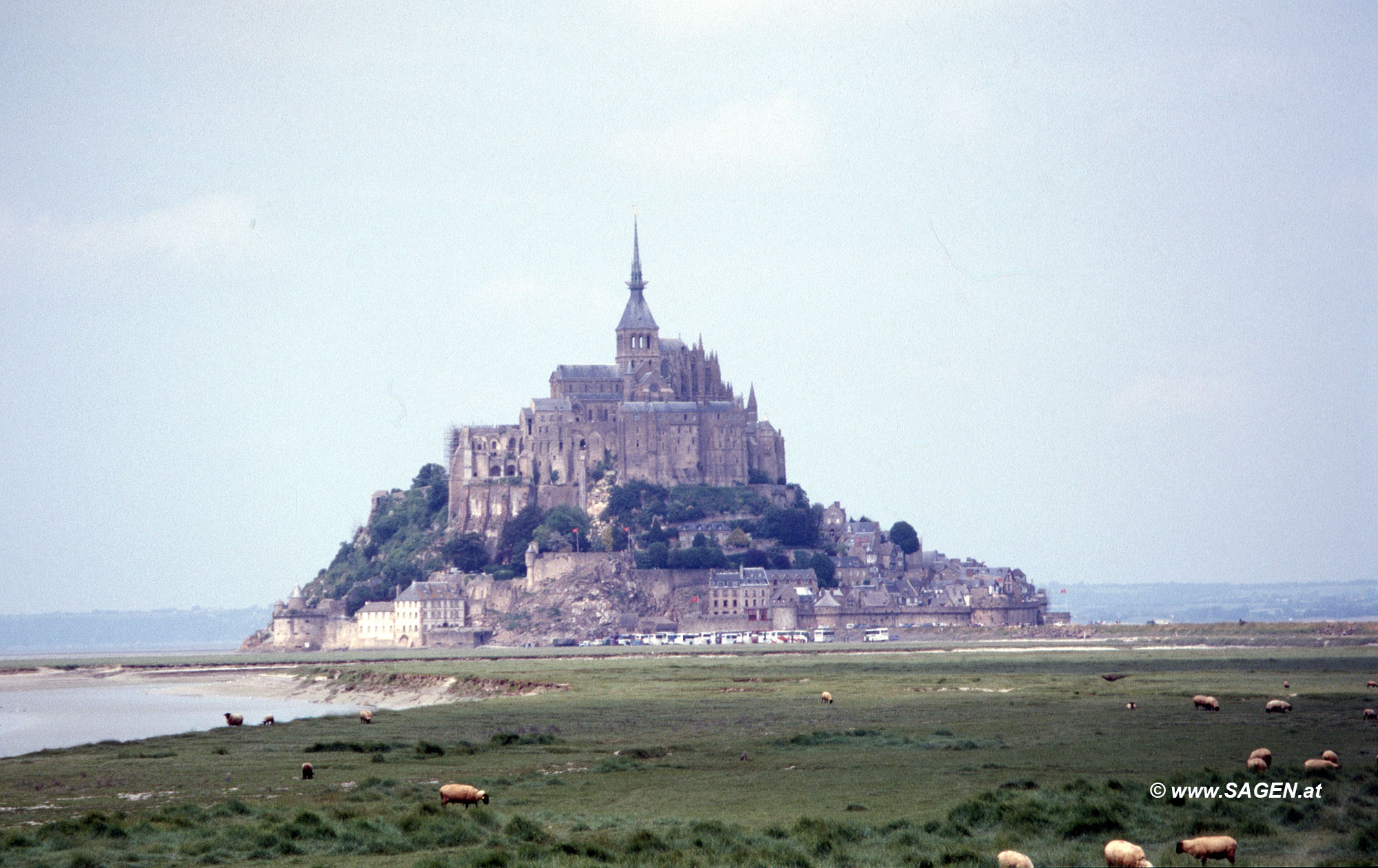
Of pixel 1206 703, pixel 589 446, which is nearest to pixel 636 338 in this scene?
pixel 589 446

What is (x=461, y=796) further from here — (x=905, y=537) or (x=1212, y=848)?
(x=905, y=537)

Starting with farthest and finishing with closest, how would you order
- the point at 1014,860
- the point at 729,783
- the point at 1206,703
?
the point at 1206,703, the point at 729,783, the point at 1014,860

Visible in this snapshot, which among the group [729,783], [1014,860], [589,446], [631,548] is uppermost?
[589,446]

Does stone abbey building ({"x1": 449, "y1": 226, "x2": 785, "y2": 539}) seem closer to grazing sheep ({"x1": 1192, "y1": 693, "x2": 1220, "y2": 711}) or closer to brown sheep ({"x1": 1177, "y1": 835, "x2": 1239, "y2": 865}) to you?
grazing sheep ({"x1": 1192, "y1": 693, "x2": 1220, "y2": 711})

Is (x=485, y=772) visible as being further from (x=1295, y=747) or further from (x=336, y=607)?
(x=336, y=607)

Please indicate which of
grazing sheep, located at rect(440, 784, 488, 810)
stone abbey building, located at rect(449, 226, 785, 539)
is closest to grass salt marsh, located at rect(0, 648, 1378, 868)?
grazing sheep, located at rect(440, 784, 488, 810)

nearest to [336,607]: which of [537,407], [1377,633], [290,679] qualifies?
[537,407]

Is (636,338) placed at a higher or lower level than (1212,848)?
higher

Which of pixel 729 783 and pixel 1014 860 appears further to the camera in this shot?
pixel 729 783
